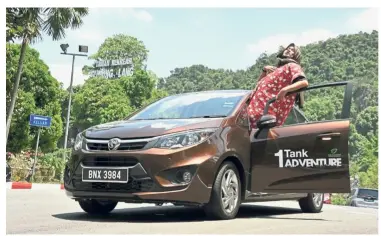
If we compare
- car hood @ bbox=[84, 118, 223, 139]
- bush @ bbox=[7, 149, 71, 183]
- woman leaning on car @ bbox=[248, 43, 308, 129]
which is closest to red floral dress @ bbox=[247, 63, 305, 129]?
woman leaning on car @ bbox=[248, 43, 308, 129]

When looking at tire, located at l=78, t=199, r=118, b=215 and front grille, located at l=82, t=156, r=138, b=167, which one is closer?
front grille, located at l=82, t=156, r=138, b=167

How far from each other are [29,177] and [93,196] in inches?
658

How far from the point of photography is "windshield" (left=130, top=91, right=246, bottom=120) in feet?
20.7

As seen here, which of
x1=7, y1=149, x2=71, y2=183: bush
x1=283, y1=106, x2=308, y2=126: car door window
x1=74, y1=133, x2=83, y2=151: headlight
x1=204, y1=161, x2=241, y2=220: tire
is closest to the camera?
x1=204, y1=161, x2=241, y2=220: tire

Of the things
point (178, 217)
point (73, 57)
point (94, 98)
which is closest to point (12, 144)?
point (94, 98)

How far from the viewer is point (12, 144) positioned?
27.9 metres

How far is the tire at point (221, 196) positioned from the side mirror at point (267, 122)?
51cm

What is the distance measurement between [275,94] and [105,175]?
220 centimetres

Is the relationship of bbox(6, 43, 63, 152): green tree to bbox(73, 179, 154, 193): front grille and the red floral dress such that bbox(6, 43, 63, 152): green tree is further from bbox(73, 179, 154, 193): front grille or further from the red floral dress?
bbox(73, 179, 154, 193): front grille

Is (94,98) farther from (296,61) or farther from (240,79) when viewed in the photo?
(296,61)

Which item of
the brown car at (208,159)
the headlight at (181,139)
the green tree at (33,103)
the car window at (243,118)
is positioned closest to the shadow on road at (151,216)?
the brown car at (208,159)

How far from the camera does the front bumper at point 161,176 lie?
543 centimetres

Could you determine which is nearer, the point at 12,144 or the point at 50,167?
the point at 50,167

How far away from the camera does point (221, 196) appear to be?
5750 mm
